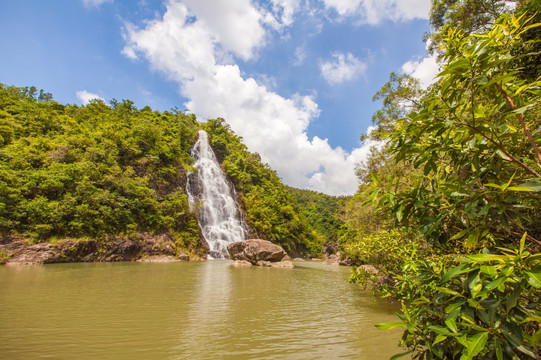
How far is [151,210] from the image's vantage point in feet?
79.9

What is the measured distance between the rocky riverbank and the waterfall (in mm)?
2946

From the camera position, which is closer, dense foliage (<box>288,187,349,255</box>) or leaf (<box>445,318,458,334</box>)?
leaf (<box>445,318,458,334</box>)

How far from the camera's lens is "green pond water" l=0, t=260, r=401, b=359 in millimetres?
3802

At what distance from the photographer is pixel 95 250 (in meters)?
18.5

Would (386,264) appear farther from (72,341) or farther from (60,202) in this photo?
(60,202)

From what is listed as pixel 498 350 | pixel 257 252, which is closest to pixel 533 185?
pixel 498 350

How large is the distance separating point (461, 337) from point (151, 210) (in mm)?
26278

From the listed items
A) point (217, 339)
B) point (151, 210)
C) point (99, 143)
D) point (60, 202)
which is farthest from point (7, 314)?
point (99, 143)

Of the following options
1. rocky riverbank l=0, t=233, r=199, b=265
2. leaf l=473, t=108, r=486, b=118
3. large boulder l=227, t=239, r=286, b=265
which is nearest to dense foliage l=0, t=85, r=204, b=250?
rocky riverbank l=0, t=233, r=199, b=265

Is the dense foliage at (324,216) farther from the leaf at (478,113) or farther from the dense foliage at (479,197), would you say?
the leaf at (478,113)

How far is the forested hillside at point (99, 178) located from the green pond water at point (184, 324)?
12.1 metres

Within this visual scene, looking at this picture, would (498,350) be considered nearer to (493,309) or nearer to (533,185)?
(493,309)

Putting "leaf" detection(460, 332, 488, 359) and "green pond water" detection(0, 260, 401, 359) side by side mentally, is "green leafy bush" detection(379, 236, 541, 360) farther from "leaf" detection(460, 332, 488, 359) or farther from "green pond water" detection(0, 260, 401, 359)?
"green pond water" detection(0, 260, 401, 359)

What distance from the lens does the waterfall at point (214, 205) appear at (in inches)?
1099
